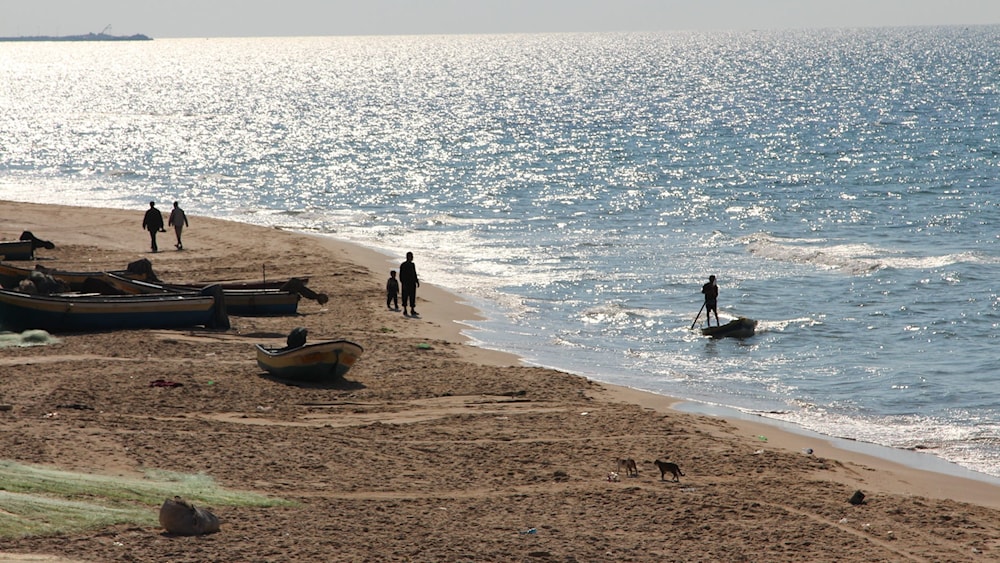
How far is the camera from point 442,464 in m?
12.8

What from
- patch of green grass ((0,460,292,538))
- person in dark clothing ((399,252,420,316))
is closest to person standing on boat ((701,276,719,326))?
person in dark clothing ((399,252,420,316))

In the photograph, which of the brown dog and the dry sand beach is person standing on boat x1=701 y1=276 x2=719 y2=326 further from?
the brown dog

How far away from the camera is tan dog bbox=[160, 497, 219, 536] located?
961 cm

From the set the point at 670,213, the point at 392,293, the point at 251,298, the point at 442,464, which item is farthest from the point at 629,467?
Answer: the point at 670,213

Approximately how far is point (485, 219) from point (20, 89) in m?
129

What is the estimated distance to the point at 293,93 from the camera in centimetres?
13588

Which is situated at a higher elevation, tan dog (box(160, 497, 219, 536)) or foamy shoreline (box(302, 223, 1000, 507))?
foamy shoreline (box(302, 223, 1000, 507))

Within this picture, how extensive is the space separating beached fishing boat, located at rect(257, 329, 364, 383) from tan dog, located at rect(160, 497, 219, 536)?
6.44 meters

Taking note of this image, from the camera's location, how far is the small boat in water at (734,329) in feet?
72.4

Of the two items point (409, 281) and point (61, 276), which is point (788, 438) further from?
point (61, 276)

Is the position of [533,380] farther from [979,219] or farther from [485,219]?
[979,219]

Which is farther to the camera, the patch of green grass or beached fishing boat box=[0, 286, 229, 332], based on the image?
beached fishing boat box=[0, 286, 229, 332]

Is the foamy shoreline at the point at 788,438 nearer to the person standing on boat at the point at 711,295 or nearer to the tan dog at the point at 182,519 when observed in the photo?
the person standing on boat at the point at 711,295

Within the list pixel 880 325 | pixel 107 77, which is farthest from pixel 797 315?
pixel 107 77
